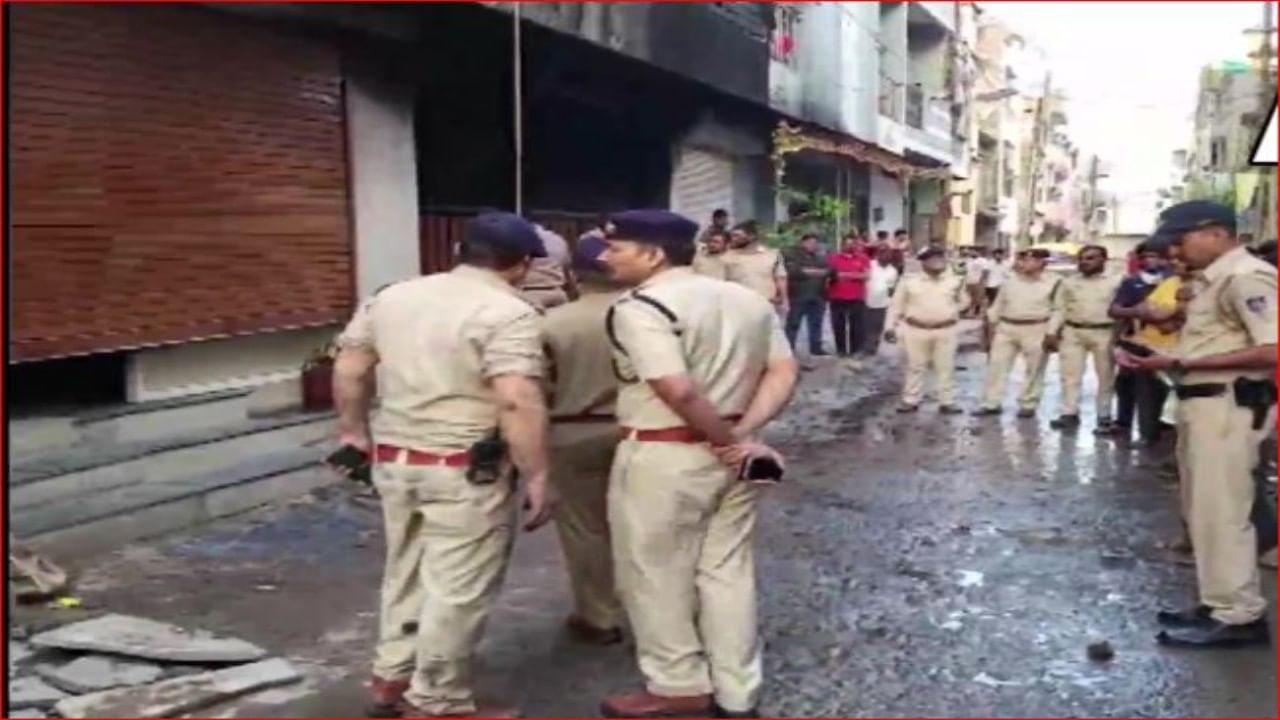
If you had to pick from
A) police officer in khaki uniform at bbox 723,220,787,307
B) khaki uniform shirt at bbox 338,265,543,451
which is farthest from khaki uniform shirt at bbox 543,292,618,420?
police officer in khaki uniform at bbox 723,220,787,307

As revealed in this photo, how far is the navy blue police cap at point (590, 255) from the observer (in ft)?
16.9

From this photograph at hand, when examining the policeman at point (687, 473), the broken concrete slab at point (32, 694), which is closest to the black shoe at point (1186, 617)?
the policeman at point (687, 473)

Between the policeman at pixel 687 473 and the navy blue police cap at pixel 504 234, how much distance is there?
0.28 metres

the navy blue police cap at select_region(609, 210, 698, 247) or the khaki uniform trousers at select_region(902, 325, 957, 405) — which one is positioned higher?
the navy blue police cap at select_region(609, 210, 698, 247)

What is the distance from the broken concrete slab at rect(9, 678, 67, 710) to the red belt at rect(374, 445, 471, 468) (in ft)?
4.47

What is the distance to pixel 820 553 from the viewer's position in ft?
23.4

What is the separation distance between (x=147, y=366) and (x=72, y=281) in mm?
1112

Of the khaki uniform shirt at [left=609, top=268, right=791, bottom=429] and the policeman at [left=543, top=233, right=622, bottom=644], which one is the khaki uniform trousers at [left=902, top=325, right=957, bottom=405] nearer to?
the policeman at [left=543, top=233, right=622, bottom=644]

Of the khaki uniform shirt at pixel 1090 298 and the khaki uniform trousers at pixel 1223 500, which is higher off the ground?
the khaki uniform shirt at pixel 1090 298

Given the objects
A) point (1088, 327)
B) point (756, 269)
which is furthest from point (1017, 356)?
point (756, 269)

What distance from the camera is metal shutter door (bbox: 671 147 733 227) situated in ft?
57.3

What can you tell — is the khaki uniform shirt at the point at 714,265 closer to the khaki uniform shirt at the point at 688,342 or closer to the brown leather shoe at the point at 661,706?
the khaki uniform shirt at the point at 688,342

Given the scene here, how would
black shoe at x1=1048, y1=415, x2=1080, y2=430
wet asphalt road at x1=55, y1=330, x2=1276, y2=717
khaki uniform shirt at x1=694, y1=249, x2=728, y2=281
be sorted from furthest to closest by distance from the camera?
khaki uniform shirt at x1=694, y1=249, x2=728, y2=281 < black shoe at x1=1048, y1=415, x2=1080, y2=430 < wet asphalt road at x1=55, y1=330, x2=1276, y2=717

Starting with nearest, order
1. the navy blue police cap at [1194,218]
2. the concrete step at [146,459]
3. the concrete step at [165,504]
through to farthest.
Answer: the navy blue police cap at [1194,218] < the concrete step at [165,504] < the concrete step at [146,459]
